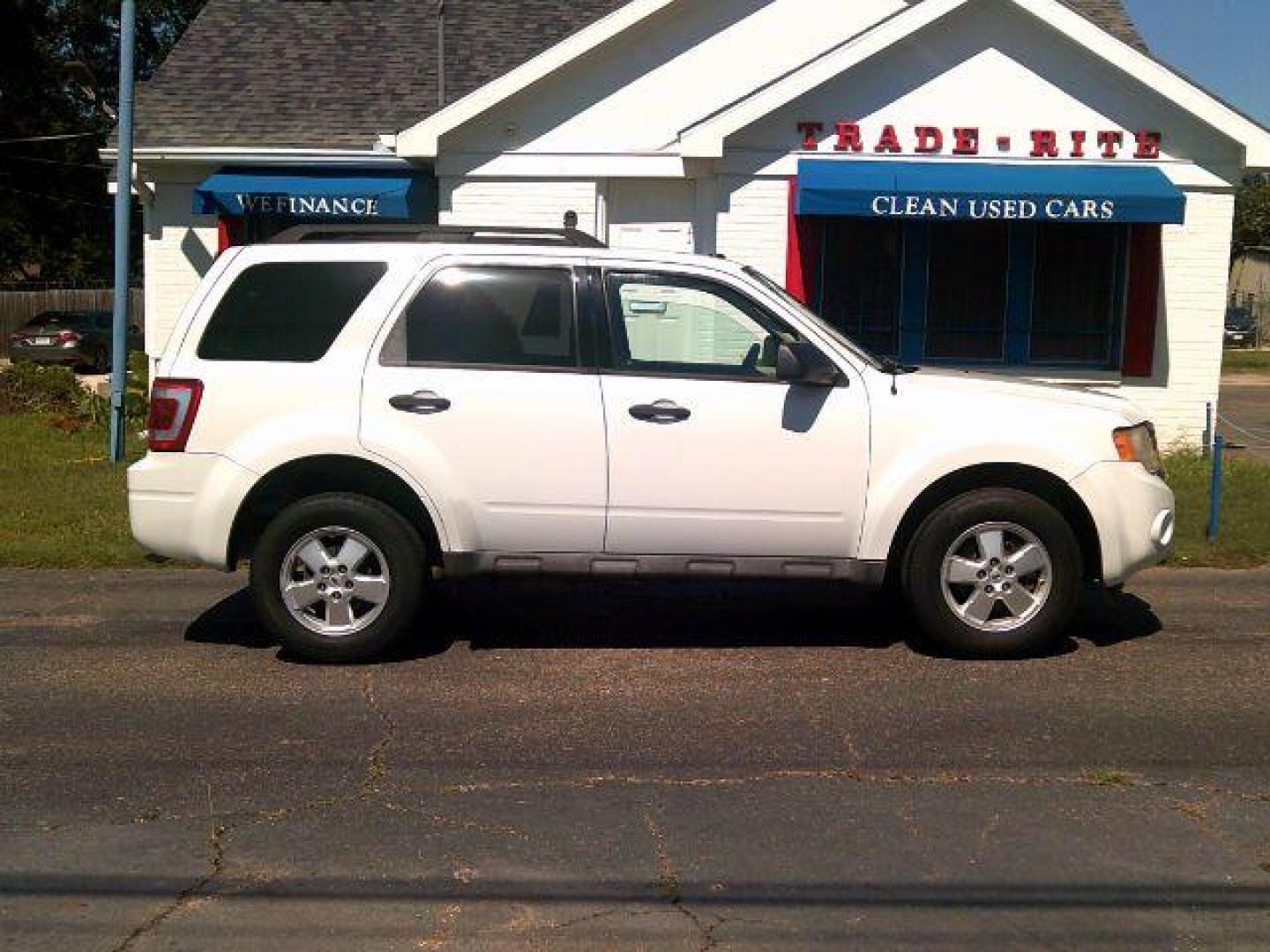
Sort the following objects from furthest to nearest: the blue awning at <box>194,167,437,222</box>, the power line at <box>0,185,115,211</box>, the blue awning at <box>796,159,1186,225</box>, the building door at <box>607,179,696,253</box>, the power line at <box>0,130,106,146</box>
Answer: the power line at <box>0,185,115,211</box>, the power line at <box>0,130,106,146</box>, the blue awning at <box>194,167,437,222</box>, the building door at <box>607,179,696,253</box>, the blue awning at <box>796,159,1186,225</box>

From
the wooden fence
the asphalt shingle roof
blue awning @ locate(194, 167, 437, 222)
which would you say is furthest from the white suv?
→ the wooden fence

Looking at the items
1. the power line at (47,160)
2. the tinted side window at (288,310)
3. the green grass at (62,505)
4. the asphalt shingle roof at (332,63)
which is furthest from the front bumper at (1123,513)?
the power line at (47,160)

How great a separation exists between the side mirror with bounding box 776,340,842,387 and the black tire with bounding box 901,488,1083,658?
32.7 inches

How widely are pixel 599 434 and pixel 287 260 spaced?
5.70 feet

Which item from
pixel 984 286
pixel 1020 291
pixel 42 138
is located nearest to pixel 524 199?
pixel 984 286

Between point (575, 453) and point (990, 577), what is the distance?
2057 millimetres

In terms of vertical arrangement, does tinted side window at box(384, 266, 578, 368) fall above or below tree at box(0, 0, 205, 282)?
below

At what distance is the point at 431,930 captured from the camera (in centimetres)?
421

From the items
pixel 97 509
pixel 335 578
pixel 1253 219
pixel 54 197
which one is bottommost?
pixel 97 509

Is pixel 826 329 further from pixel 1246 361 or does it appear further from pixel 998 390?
pixel 1246 361

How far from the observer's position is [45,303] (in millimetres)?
42219

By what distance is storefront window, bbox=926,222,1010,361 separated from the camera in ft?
49.3

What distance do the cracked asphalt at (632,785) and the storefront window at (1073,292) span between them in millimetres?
7205

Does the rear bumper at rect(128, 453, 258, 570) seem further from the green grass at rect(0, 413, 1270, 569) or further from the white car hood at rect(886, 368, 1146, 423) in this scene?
the white car hood at rect(886, 368, 1146, 423)
